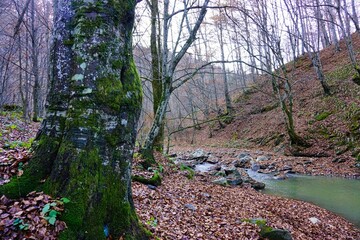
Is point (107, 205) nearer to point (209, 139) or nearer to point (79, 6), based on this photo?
point (79, 6)

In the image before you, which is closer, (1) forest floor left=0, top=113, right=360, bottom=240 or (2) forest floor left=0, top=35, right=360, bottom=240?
(1) forest floor left=0, top=113, right=360, bottom=240

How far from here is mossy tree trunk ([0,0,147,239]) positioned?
2930 millimetres

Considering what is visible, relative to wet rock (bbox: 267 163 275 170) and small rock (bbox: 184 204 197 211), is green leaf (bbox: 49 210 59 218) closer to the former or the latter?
small rock (bbox: 184 204 197 211)

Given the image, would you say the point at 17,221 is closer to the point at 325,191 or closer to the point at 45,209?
the point at 45,209

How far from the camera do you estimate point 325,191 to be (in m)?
10.2

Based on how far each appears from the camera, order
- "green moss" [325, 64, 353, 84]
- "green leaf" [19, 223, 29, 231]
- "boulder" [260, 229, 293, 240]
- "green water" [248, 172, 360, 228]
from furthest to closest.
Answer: "green moss" [325, 64, 353, 84], "green water" [248, 172, 360, 228], "boulder" [260, 229, 293, 240], "green leaf" [19, 223, 29, 231]

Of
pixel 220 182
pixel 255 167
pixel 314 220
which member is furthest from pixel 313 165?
pixel 314 220

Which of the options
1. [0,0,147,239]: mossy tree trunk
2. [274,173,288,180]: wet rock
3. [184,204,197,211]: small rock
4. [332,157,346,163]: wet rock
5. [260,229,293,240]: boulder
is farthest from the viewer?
[332,157,346,163]: wet rock

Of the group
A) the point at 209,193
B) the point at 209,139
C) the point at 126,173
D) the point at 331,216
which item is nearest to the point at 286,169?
the point at 331,216

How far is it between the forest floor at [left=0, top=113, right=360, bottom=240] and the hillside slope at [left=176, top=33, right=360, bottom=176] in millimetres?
4693

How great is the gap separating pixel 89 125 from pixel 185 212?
3.51 metres

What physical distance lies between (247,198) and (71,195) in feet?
21.9

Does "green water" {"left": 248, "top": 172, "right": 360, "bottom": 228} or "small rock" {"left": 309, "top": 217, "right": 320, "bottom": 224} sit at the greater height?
"green water" {"left": 248, "top": 172, "right": 360, "bottom": 228}

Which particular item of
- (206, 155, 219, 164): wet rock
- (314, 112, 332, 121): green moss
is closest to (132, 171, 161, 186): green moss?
(206, 155, 219, 164): wet rock
